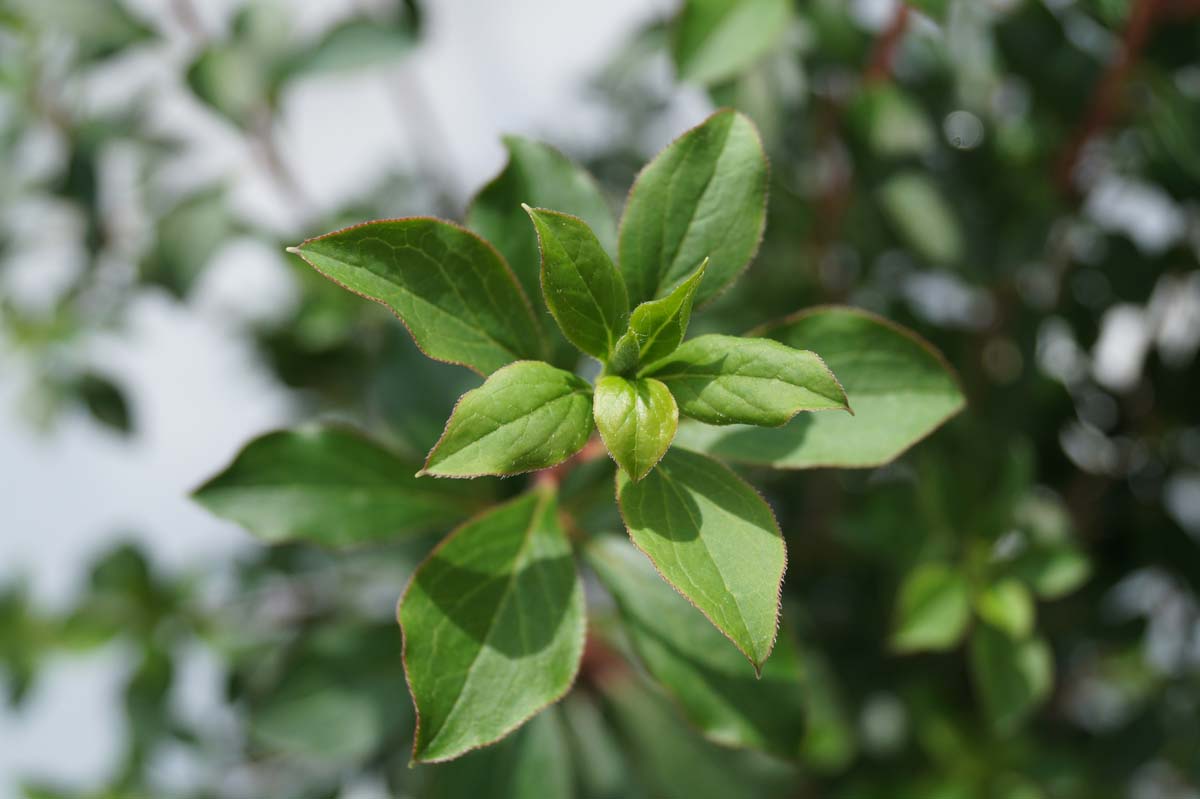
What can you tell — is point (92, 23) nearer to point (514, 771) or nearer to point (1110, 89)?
point (514, 771)

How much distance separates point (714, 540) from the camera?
0.46m

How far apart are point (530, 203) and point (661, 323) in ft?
0.47

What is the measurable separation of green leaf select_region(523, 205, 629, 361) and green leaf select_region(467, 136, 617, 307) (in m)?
0.09

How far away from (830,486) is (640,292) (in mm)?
641

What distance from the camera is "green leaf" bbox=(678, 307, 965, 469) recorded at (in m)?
0.55

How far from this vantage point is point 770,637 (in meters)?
0.43

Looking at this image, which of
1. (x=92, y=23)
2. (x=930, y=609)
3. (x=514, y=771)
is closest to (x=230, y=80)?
(x=92, y=23)

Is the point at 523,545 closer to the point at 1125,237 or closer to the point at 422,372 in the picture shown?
the point at 422,372

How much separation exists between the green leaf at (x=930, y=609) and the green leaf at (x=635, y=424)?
0.42m

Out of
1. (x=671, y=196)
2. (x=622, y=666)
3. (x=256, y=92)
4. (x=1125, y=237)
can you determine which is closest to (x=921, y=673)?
(x=622, y=666)

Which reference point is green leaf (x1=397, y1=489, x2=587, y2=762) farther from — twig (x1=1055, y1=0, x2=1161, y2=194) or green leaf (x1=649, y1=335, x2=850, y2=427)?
twig (x1=1055, y1=0, x2=1161, y2=194)

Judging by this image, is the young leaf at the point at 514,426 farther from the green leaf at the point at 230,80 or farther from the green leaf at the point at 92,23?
the green leaf at the point at 92,23

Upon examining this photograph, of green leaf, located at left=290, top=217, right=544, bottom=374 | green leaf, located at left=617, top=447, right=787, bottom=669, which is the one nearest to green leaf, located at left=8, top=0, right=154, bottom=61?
green leaf, located at left=290, top=217, right=544, bottom=374

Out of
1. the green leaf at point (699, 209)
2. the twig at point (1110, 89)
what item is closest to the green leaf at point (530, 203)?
the green leaf at point (699, 209)
